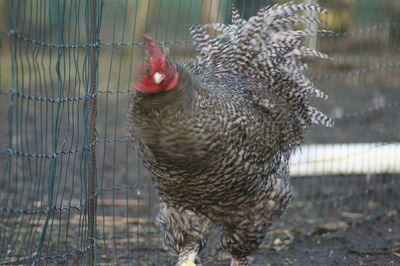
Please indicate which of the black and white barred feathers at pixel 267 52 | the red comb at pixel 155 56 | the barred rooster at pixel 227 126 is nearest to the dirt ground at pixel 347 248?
the barred rooster at pixel 227 126

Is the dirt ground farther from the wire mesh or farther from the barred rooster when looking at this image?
the barred rooster

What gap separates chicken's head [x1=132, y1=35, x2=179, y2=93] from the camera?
371 cm

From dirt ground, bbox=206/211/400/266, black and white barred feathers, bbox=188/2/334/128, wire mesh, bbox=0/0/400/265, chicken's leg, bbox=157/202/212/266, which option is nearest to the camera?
wire mesh, bbox=0/0/400/265

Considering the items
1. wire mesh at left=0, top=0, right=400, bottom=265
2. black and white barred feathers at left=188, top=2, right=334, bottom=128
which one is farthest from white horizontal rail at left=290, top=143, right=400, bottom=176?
black and white barred feathers at left=188, top=2, right=334, bottom=128

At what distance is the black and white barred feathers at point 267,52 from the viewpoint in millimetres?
5148

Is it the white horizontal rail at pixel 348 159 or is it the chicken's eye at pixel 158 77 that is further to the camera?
the white horizontal rail at pixel 348 159

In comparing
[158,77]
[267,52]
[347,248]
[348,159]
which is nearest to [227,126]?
[158,77]

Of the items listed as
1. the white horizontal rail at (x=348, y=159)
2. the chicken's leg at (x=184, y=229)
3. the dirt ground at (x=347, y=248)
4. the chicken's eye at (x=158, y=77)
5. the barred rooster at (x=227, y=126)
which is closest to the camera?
the chicken's eye at (x=158, y=77)

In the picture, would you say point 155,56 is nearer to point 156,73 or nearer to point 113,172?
point 156,73

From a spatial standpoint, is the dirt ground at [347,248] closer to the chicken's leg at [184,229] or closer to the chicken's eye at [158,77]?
the chicken's leg at [184,229]

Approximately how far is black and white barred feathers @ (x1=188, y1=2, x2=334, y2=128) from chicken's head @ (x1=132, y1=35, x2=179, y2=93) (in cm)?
126

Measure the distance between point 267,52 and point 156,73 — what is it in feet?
5.70

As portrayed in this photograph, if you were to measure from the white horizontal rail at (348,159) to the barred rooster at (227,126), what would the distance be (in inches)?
67.1

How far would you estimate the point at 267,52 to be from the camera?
520 centimetres
